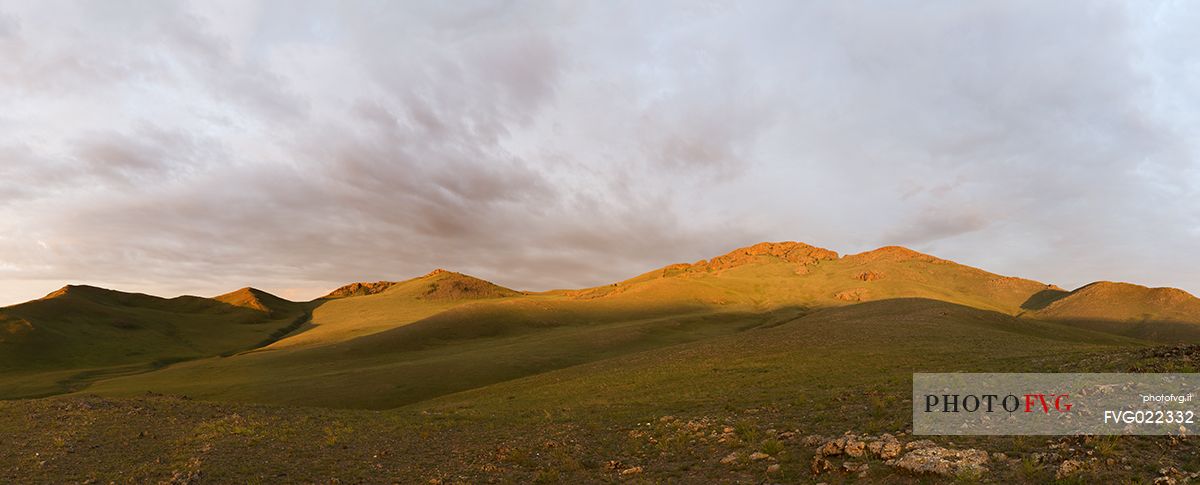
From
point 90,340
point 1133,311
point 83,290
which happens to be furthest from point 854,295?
point 83,290

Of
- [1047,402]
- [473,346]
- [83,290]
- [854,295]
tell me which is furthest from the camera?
[83,290]

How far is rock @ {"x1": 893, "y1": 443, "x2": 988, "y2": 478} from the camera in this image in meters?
10.9

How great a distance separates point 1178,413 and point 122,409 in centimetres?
4297

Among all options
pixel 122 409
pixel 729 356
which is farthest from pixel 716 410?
pixel 122 409

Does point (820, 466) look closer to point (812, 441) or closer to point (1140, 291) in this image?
point (812, 441)

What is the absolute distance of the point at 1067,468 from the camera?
34.4ft

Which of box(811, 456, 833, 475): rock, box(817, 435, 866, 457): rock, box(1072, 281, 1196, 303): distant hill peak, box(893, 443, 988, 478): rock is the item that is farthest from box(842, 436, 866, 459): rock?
box(1072, 281, 1196, 303): distant hill peak

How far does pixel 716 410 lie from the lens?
22469 mm

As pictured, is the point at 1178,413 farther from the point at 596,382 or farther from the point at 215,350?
the point at 215,350

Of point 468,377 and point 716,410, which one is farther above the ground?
point 716,410

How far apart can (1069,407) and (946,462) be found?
678 centimetres

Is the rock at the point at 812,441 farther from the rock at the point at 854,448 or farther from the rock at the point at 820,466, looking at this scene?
the rock at the point at 820,466

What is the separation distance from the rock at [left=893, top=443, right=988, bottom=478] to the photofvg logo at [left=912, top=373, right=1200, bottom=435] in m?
2.83

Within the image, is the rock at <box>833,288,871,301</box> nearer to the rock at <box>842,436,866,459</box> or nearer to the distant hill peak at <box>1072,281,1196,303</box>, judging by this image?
the distant hill peak at <box>1072,281,1196,303</box>
